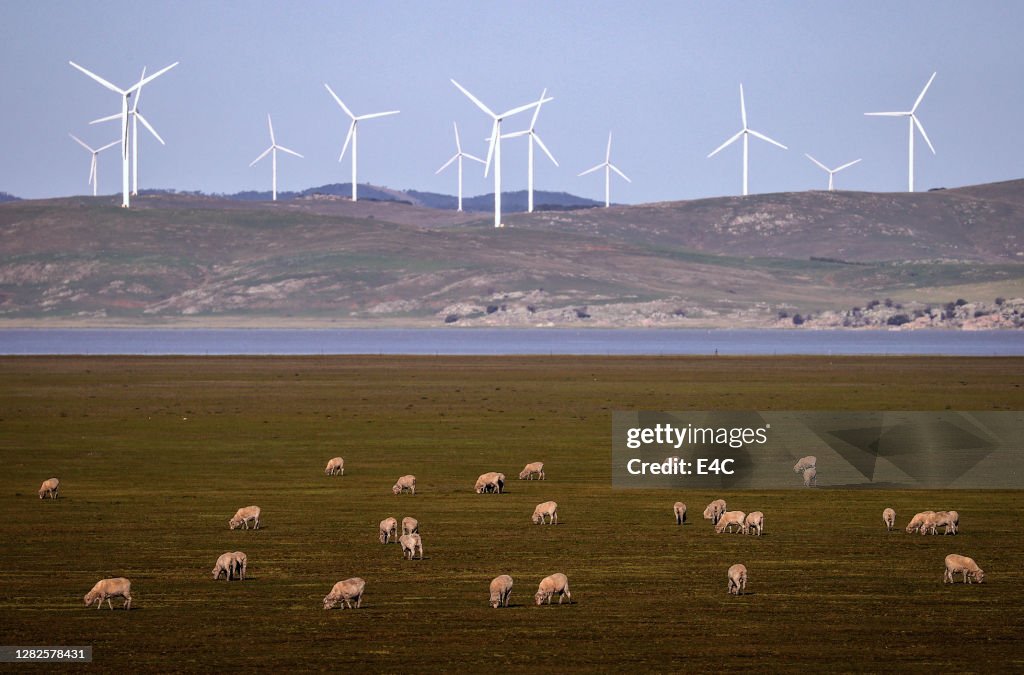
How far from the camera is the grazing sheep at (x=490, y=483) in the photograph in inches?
1738

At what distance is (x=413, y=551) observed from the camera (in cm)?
3222

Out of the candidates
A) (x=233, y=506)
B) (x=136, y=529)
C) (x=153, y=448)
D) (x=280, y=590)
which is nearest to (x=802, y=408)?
(x=153, y=448)

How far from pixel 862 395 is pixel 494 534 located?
2199 inches

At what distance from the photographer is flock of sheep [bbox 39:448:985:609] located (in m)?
26.9

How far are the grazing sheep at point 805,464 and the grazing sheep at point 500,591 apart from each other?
19.8 meters

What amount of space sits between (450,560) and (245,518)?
256 inches

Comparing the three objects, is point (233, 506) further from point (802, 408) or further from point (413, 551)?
point (802, 408)

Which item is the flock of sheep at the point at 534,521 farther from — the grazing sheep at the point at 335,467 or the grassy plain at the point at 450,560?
the grazing sheep at the point at 335,467

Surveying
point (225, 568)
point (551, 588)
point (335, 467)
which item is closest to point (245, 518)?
point (225, 568)

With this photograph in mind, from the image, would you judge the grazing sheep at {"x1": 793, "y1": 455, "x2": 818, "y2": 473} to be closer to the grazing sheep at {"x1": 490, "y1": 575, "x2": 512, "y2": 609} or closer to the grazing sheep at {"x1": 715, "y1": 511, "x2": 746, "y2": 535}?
the grazing sheep at {"x1": 715, "y1": 511, "x2": 746, "y2": 535}

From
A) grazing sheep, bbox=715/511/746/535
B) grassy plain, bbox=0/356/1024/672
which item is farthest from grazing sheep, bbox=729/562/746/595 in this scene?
grazing sheep, bbox=715/511/746/535

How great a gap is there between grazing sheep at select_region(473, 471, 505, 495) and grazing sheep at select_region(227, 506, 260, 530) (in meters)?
8.79

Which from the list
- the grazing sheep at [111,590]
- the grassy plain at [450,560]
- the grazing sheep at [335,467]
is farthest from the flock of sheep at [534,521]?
the grazing sheep at [335,467]

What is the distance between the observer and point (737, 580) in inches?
1117
